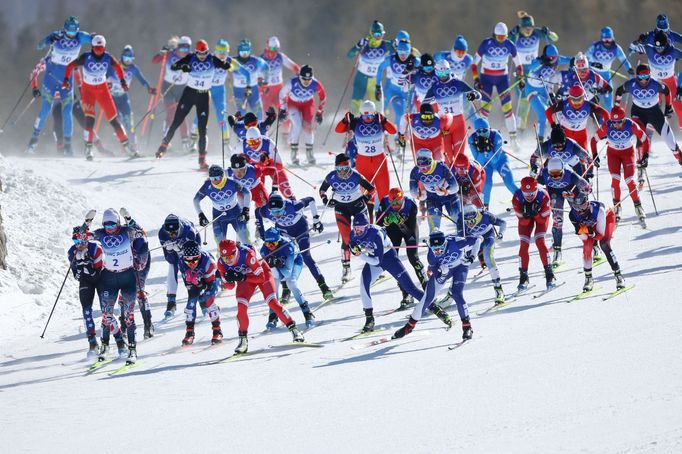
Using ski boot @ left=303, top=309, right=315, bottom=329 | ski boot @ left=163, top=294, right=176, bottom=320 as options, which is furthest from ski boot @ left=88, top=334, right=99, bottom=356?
ski boot @ left=303, top=309, right=315, bottom=329

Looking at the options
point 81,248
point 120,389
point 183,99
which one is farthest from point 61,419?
point 183,99

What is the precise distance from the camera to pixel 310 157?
23266 millimetres

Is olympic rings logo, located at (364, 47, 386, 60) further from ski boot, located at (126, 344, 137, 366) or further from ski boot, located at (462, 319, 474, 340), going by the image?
ski boot, located at (462, 319, 474, 340)

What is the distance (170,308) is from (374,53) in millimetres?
7535

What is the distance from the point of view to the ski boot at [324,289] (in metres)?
17.0

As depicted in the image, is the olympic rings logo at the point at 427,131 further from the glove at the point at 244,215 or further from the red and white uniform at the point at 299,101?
the red and white uniform at the point at 299,101

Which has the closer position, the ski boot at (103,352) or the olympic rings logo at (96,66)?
the ski boot at (103,352)

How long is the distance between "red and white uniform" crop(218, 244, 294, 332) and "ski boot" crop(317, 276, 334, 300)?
1.88 m

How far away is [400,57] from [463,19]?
1222 centimetres

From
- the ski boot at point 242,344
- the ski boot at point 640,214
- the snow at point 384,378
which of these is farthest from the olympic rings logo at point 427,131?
the ski boot at point 242,344

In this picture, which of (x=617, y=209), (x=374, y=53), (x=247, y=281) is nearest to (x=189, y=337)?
(x=247, y=281)

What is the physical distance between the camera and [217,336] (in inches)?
616

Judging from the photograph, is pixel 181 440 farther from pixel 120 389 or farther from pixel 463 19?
pixel 463 19

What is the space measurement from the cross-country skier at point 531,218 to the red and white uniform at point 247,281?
118 inches
